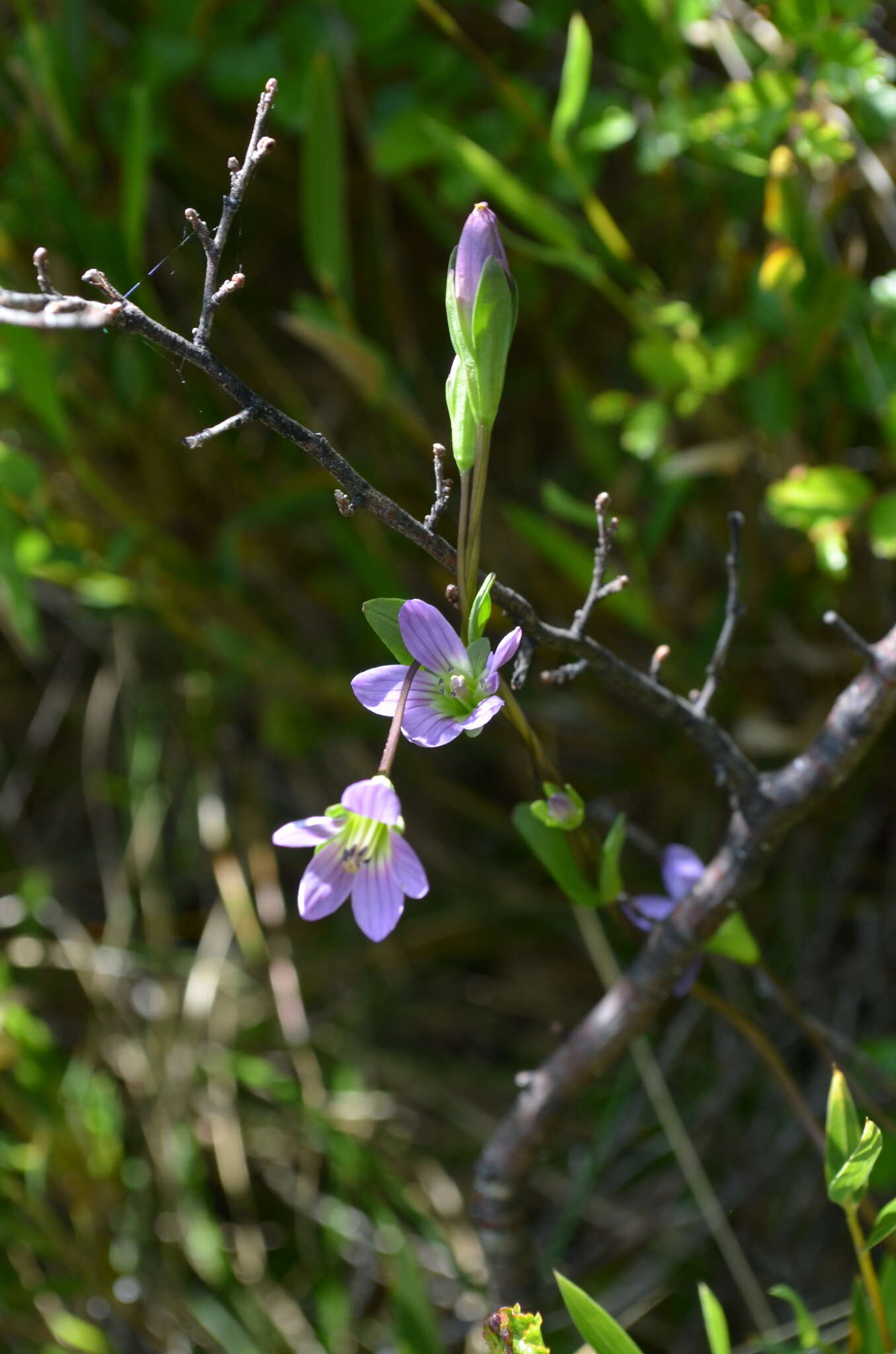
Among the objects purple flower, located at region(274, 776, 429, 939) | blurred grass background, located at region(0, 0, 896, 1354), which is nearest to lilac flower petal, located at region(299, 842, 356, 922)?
purple flower, located at region(274, 776, 429, 939)

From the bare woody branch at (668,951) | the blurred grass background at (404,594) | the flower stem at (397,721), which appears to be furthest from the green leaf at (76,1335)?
the flower stem at (397,721)

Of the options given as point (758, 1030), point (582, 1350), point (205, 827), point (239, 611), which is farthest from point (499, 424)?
point (582, 1350)

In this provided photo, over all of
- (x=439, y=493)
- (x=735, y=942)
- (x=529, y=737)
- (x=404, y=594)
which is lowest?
(x=404, y=594)

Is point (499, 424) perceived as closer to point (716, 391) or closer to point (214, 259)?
point (716, 391)

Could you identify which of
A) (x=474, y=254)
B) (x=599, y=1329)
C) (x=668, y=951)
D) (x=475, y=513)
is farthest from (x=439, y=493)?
(x=599, y=1329)

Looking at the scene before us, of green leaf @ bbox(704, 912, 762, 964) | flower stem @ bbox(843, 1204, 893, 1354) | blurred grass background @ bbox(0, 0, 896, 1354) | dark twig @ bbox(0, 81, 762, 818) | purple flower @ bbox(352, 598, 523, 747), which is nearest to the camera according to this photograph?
dark twig @ bbox(0, 81, 762, 818)

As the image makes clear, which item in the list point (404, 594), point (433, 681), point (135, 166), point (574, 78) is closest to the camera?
point (433, 681)

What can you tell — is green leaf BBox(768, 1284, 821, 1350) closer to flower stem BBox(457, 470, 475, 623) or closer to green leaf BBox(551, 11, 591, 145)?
flower stem BBox(457, 470, 475, 623)

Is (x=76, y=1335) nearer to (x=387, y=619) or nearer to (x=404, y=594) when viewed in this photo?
(x=404, y=594)
